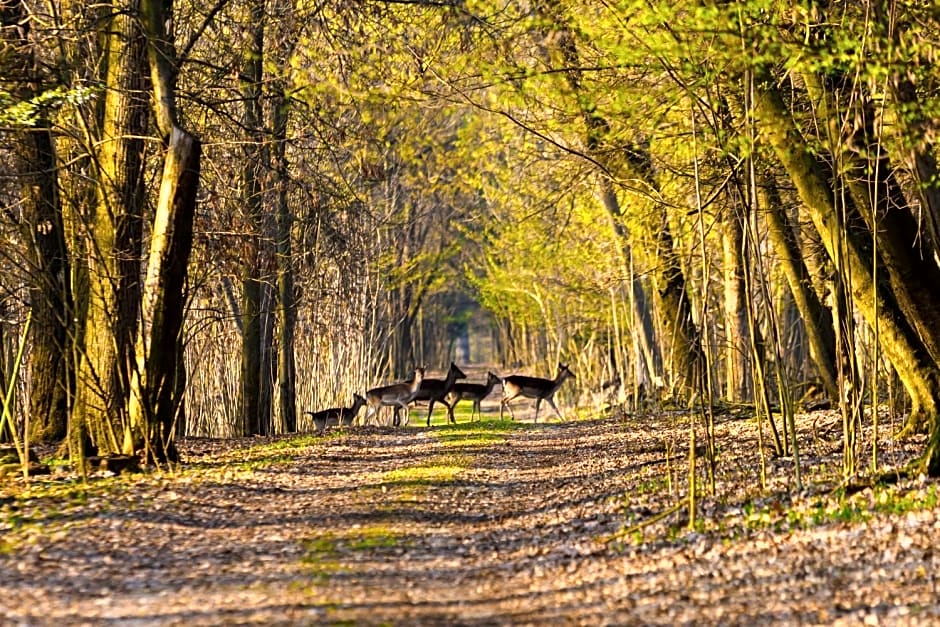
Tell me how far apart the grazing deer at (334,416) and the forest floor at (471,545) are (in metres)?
5.74

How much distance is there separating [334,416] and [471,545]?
12350mm

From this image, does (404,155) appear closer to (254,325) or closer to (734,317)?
(254,325)

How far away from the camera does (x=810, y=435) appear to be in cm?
1633

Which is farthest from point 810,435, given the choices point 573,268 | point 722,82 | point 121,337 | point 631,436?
point 573,268

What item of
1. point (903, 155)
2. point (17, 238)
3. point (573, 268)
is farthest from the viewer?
point (573, 268)

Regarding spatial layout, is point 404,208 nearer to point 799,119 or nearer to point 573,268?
point 573,268

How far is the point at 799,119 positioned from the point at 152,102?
22.9ft

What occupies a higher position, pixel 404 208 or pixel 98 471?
pixel 404 208

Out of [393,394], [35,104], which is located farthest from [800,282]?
[35,104]

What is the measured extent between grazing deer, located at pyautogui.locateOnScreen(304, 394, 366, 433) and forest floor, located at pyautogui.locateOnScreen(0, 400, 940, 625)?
18.8ft

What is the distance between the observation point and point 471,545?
31.7ft

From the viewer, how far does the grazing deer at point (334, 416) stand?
21.3m

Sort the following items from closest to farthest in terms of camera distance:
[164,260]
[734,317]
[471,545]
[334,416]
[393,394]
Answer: [471,545]
[164,260]
[334,416]
[734,317]
[393,394]

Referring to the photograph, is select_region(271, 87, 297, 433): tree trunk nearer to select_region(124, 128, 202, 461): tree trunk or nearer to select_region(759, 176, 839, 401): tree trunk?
select_region(124, 128, 202, 461): tree trunk
